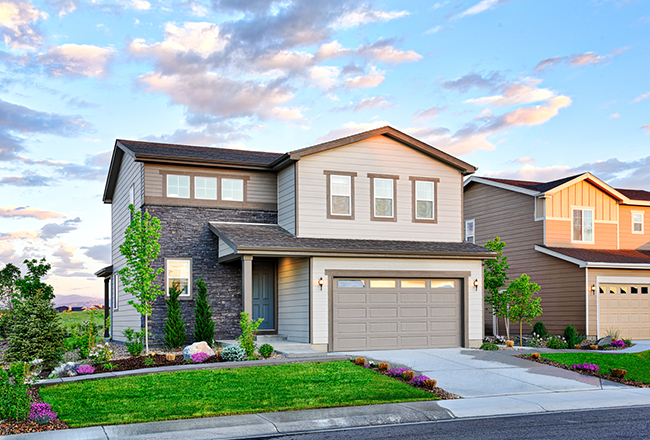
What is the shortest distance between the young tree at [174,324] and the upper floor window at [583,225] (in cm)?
1676

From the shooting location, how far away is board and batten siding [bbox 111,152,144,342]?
68.0 ft

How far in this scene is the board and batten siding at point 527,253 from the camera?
24094mm

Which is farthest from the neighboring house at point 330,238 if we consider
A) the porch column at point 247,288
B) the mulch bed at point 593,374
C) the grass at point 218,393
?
the grass at point 218,393

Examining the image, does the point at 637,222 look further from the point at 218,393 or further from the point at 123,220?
the point at 218,393

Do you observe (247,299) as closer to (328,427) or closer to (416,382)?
(416,382)

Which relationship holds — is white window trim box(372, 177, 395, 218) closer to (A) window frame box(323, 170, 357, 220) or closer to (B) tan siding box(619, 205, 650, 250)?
(A) window frame box(323, 170, 357, 220)

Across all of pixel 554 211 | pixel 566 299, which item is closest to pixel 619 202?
pixel 554 211

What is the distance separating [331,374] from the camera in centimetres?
1394

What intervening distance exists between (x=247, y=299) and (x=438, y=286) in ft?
21.5

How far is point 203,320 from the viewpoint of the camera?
18.5 meters

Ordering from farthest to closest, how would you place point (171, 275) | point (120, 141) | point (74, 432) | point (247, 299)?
point (120, 141) < point (171, 275) < point (247, 299) < point (74, 432)

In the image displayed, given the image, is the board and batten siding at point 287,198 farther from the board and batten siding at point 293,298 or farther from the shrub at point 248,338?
the shrub at point 248,338

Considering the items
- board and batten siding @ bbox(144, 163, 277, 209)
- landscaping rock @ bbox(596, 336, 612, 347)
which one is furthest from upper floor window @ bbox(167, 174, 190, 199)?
landscaping rock @ bbox(596, 336, 612, 347)

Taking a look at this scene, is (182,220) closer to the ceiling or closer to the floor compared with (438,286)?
closer to the ceiling
